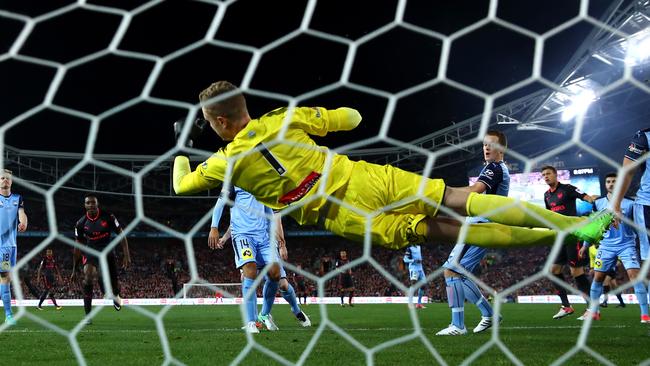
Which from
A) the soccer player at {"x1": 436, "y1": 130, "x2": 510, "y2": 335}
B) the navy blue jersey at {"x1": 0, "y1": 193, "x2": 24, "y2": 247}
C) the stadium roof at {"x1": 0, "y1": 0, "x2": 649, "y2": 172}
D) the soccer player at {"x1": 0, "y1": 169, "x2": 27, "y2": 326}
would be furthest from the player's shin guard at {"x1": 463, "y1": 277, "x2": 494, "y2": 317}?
the stadium roof at {"x1": 0, "y1": 0, "x2": 649, "y2": 172}

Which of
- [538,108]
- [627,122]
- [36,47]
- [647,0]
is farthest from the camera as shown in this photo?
[627,122]

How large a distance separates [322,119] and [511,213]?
0.91m

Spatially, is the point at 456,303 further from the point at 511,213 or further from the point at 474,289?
the point at 511,213

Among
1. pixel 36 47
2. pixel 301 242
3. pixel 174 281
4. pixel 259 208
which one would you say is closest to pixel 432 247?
pixel 301 242

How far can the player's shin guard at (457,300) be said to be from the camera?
4633 millimetres

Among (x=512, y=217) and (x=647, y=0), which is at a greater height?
(x=647, y=0)

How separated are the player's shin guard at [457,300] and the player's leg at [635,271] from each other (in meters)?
2.11

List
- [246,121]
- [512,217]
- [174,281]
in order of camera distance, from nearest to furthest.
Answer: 1. [512,217]
2. [246,121]
3. [174,281]

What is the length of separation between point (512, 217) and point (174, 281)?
60.7 feet

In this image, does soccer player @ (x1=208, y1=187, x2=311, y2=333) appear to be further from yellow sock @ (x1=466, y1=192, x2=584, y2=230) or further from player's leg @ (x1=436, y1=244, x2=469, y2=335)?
yellow sock @ (x1=466, y1=192, x2=584, y2=230)

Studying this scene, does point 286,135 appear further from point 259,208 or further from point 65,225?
point 65,225

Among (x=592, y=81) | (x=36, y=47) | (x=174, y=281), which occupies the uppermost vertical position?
(x=36, y=47)

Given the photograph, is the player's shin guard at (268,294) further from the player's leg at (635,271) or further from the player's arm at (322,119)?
the player's leg at (635,271)

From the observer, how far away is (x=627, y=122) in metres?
21.3
